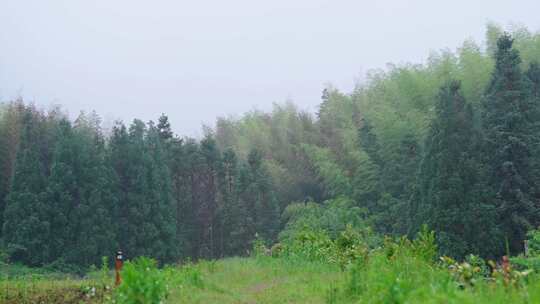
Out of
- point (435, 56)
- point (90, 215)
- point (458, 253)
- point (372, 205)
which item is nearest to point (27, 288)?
point (458, 253)

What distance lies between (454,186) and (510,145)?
2.05 m

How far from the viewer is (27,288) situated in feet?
26.9

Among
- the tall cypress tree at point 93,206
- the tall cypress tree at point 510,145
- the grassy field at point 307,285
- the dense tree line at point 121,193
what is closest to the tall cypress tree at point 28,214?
the dense tree line at point 121,193

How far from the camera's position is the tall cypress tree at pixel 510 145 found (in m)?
19.4

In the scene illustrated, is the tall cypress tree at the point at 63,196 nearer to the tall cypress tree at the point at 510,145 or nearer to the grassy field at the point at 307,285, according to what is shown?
the grassy field at the point at 307,285

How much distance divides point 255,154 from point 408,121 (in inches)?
281

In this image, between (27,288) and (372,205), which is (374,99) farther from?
(27,288)

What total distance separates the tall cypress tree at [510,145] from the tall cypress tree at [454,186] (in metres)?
0.56

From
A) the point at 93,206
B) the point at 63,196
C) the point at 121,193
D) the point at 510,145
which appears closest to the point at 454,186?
the point at 510,145

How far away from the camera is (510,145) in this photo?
19.5m

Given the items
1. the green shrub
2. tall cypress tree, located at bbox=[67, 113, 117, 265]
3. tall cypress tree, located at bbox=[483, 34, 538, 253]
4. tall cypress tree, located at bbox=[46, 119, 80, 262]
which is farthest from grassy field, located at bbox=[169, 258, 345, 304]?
tall cypress tree, located at bbox=[46, 119, 80, 262]

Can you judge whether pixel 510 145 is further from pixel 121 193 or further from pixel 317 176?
pixel 121 193

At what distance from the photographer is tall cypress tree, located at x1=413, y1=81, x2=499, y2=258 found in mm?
19141

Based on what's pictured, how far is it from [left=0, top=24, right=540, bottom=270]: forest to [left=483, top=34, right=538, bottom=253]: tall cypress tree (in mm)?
37
